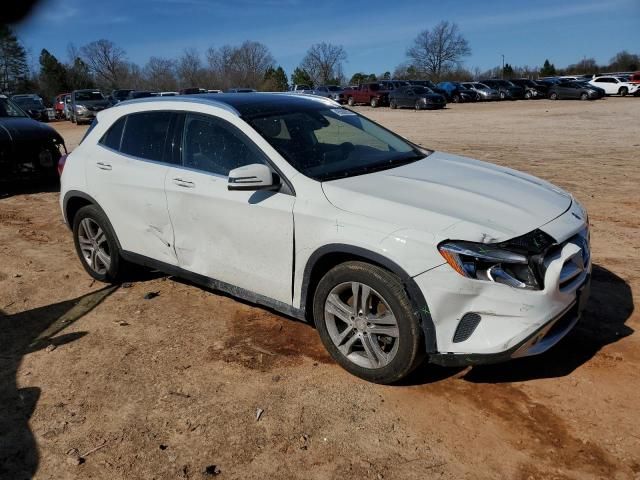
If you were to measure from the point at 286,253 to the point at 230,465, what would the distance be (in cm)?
136

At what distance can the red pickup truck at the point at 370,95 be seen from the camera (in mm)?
40375

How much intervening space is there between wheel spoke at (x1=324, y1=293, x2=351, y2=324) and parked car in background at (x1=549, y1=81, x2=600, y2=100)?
41.2 m

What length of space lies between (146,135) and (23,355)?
1.96 m

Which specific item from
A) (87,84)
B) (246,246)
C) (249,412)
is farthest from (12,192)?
(87,84)

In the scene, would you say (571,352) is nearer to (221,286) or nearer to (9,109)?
(221,286)

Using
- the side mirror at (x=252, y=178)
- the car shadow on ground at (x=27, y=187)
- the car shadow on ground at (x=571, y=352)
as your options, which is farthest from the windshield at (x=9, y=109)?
the car shadow on ground at (x=571, y=352)

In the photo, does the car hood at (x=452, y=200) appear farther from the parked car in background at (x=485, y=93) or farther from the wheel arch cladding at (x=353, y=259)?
the parked car in background at (x=485, y=93)

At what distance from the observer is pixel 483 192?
3.58m

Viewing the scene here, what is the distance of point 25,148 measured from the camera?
9.47m

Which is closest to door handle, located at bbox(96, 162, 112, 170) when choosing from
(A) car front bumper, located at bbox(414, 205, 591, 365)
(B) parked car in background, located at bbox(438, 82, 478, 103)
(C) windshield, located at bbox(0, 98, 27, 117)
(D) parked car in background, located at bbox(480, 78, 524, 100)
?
(A) car front bumper, located at bbox(414, 205, 591, 365)

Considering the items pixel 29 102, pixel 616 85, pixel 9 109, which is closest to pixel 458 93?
pixel 616 85

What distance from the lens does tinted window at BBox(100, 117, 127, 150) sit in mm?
4961

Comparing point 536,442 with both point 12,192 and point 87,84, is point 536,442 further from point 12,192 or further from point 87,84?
point 87,84

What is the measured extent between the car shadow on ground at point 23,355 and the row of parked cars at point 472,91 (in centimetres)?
3297
